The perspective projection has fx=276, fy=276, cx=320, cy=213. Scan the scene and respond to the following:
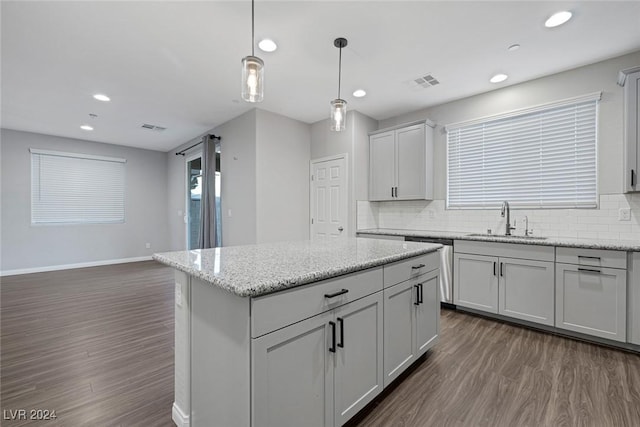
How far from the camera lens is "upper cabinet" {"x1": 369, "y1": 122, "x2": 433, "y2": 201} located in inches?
155

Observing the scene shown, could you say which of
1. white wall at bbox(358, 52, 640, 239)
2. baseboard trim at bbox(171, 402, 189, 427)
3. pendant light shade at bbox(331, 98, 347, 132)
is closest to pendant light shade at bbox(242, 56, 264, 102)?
pendant light shade at bbox(331, 98, 347, 132)

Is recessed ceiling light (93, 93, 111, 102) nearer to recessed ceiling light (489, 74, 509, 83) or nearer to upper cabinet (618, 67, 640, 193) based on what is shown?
recessed ceiling light (489, 74, 509, 83)

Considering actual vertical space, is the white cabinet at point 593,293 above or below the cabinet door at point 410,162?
below

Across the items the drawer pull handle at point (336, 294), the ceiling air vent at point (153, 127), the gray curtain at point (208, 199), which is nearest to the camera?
the drawer pull handle at point (336, 294)

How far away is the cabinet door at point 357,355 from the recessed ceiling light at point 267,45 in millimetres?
2380

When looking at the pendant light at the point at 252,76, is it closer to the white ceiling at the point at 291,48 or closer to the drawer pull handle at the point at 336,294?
the white ceiling at the point at 291,48

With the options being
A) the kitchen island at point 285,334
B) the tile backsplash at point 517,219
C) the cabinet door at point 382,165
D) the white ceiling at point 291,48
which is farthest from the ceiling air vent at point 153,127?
the kitchen island at point 285,334

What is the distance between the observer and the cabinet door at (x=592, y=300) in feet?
7.80

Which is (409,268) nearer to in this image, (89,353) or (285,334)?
(285,334)

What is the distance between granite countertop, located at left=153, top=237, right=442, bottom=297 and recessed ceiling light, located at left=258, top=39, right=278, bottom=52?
1.92 meters

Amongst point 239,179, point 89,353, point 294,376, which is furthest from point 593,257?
point 89,353

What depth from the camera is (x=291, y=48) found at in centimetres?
267

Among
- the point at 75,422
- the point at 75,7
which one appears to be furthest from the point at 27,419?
the point at 75,7

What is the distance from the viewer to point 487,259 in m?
3.05
